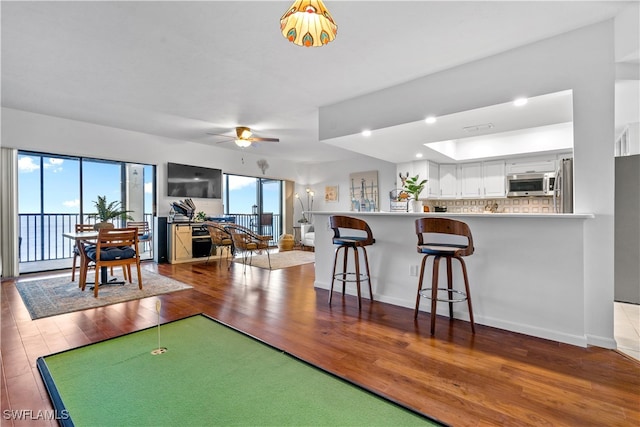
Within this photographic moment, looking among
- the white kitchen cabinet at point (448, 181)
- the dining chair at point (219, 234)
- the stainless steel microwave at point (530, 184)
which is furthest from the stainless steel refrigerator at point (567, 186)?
the dining chair at point (219, 234)

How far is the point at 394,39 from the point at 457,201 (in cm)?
496

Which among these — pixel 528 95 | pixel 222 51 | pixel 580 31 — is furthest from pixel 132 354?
pixel 580 31

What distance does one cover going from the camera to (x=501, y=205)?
6.26m

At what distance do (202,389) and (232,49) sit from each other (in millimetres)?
2825

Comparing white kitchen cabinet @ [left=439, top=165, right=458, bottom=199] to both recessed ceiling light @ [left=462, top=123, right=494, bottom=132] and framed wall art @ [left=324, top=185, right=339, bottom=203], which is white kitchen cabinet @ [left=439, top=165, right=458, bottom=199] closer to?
recessed ceiling light @ [left=462, top=123, right=494, bottom=132]

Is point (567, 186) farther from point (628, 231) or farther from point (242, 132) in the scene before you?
point (242, 132)

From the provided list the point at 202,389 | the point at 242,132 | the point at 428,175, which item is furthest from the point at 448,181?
the point at 202,389

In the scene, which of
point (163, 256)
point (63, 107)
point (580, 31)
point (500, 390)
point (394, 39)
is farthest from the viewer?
point (163, 256)

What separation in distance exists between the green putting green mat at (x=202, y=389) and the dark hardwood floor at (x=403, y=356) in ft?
0.41

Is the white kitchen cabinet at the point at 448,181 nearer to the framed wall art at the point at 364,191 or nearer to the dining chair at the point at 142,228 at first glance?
the framed wall art at the point at 364,191

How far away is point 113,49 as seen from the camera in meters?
2.90

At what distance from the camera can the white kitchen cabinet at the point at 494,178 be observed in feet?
19.7

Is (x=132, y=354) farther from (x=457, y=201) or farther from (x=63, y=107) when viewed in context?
(x=457, y=201)

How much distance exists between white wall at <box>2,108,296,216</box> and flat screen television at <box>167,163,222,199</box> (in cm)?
11
